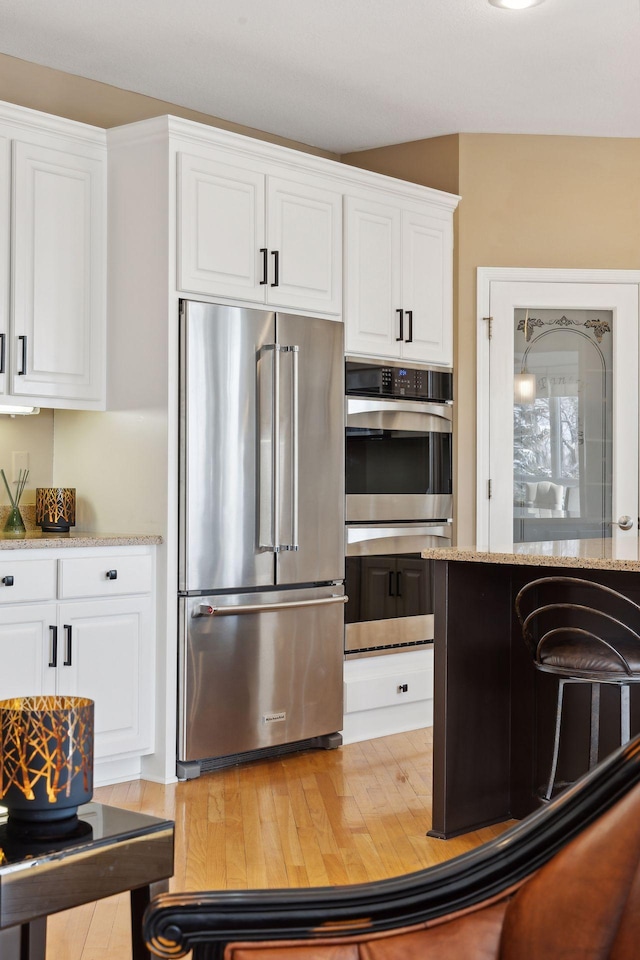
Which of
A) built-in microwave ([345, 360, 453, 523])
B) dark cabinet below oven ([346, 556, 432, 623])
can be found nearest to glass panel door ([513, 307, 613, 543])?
built-in microwave ([345, 360, 453, 523])

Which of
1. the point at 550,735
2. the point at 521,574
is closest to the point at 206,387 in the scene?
the point at 521,574

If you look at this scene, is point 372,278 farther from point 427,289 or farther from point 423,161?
point 423,161

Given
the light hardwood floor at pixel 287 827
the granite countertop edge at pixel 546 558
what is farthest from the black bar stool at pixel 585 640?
the light hardwood floor at pixel 287 827

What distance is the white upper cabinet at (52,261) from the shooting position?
3908 millimetres

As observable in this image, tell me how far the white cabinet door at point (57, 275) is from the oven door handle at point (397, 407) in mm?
1092

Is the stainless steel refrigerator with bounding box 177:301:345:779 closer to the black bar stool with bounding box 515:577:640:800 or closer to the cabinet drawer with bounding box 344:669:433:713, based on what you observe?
the cabinet drawer with bounding box 344:669:433:713

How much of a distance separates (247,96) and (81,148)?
39.5 inches

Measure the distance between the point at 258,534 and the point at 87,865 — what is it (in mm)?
2826

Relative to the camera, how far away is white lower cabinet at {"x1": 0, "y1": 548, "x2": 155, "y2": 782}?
11.8ft

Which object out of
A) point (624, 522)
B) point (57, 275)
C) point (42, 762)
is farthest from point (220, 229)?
point (42, 762)

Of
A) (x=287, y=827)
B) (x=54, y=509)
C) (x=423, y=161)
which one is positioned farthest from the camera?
(x=423, y=161)

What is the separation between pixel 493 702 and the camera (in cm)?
338

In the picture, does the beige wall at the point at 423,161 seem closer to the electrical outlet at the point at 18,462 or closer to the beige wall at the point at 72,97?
the beige wall at the point at 72,97

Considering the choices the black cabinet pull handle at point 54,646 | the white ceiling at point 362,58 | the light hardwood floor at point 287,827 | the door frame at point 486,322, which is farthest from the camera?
the door frame at point 486,322
